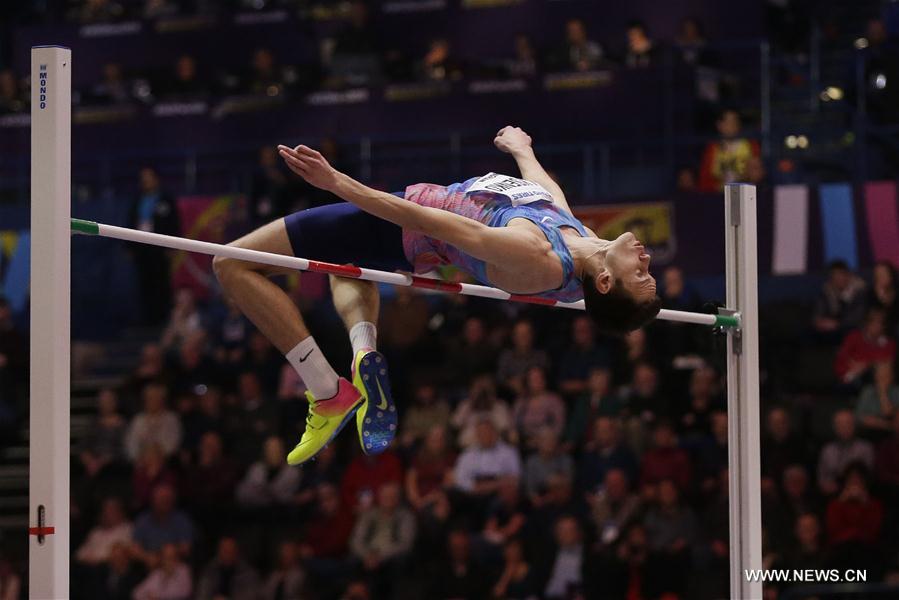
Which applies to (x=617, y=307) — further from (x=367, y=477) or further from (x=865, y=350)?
(x=367, y=477)

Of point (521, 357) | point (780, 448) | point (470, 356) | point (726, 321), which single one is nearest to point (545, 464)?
point (521, 357)

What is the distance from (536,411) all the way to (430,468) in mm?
927

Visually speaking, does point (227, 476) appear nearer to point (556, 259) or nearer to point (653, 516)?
point (653, 516)

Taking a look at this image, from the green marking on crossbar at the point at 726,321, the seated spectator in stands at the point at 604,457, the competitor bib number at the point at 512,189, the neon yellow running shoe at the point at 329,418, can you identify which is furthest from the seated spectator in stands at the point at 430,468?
the competitor bib number at the point at 512,189

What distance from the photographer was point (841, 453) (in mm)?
10602

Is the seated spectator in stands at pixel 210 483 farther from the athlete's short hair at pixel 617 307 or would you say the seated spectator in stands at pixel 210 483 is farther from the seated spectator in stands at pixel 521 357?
the athlete's short hair at pixel 617 307

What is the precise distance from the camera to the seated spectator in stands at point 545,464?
36.5ft

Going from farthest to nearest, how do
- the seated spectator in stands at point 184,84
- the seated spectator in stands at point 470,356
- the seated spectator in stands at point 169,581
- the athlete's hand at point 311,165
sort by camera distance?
the seated spectator in stands at point 184,84, the seated spectator in stands at point 470,356, the seated spectator in stands at point 169,581, the athlete's hand at point 311,165

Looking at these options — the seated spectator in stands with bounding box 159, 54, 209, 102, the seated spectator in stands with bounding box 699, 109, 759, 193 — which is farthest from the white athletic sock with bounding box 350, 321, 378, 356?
the seated spectator in stands with bounding box 159, 54, 209, 102

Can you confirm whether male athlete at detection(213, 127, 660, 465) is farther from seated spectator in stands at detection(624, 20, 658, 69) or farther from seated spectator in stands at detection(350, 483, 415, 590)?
seated spectator in stands at detection(624, 20, 658, 69)

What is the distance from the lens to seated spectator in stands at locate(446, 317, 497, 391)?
1230 cm

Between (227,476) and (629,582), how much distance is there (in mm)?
3572

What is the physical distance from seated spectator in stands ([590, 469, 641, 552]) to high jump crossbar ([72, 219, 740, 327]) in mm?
4307

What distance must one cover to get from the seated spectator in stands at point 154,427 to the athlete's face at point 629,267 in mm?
7664
